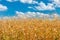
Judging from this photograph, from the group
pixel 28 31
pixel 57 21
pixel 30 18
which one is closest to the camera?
pixel 28 31

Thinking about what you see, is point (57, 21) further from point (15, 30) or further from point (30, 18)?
point (15, 30)

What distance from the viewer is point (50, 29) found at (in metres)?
8.59

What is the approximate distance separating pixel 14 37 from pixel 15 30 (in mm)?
822

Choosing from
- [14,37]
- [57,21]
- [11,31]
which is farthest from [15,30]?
[57,21]

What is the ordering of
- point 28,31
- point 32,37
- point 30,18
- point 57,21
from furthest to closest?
point 30,18 < point 57,21 < point 28,31 < point 32,37

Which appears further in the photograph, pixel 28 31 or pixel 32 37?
pixel 28 31

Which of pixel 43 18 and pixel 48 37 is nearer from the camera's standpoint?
pixel 48 37

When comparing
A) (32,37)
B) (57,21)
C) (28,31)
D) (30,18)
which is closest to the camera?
(32,37)

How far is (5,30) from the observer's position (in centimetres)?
858

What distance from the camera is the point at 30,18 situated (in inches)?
453

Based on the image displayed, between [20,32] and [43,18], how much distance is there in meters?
3.28

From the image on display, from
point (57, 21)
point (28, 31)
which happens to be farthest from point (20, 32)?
point (57, 21)

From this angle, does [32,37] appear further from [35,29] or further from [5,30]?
[5,30]

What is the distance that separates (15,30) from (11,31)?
0.23 m
